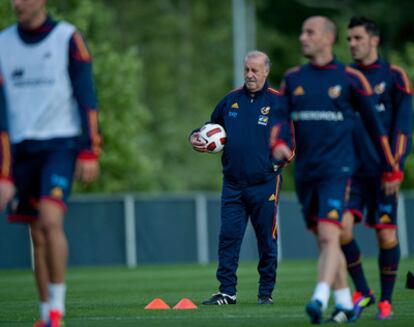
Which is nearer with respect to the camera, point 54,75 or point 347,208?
point 54,75

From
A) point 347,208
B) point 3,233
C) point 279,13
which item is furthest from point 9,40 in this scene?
point 279,13

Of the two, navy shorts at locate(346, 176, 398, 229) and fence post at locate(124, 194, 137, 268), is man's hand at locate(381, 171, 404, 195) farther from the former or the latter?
fence post at locate(124, 194, 137, 268)

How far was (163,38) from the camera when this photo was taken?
172ft

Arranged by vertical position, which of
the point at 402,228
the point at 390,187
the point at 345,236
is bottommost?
the point at 402,228

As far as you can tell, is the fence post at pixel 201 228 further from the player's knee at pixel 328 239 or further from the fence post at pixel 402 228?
the player's knee at pixel 328 239

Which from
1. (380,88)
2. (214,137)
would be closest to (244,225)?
(214,137)

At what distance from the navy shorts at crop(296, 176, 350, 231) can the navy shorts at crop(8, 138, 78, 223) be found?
1.94m

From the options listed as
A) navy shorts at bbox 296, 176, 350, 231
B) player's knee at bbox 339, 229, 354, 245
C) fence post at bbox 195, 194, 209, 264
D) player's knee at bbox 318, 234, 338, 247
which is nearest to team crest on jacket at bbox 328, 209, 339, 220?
navy shorts at bbox 296, 176, 350, 231

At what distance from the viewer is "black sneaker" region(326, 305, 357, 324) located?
9.95m

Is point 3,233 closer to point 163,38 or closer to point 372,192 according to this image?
point 372,192

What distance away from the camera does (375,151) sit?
1041 cm

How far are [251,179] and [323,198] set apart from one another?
3167 millimetres

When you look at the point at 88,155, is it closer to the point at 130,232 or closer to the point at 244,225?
the point at 244,225

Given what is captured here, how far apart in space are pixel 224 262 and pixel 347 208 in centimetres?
290
